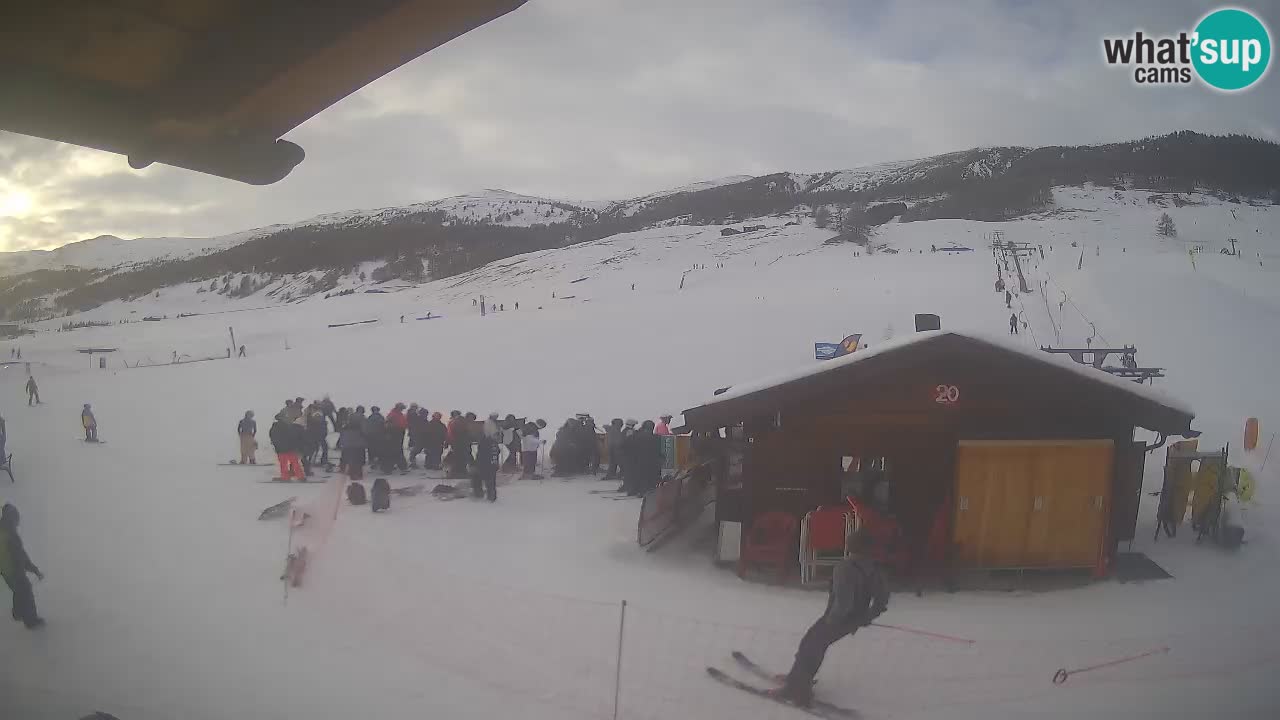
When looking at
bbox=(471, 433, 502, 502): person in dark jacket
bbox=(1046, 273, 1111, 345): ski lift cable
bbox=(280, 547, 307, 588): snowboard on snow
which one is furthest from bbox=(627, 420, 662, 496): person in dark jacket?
bbox=(1046, 273, 1111, 345): ski lift cable

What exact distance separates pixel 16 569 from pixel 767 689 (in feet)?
19.3

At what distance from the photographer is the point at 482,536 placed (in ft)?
30.5

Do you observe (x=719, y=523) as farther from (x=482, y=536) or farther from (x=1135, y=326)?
(x=1135, y=326)

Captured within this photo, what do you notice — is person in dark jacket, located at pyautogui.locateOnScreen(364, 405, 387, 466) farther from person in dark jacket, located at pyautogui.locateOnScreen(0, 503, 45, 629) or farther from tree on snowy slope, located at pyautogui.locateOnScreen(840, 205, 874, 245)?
tree on snowy slope, located at pyautogui.locateOnScreen(840, 205, 874, 245)

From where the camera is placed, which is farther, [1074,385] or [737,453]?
[737,453]

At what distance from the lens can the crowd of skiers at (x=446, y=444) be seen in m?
11.9

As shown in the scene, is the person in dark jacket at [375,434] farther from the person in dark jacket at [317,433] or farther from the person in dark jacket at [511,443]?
the person in dark jacket at [511,443]

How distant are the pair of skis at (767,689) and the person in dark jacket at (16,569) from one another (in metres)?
5.45

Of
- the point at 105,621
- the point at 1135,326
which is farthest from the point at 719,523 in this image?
the point at 1135,326

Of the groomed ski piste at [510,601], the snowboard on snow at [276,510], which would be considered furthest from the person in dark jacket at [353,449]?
the snowboard on snow at [276,510]

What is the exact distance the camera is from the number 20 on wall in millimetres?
7746

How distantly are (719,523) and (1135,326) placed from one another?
17.9m

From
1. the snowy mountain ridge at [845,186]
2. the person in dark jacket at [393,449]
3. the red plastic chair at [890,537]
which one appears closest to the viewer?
the red plastic chair at [890,537]

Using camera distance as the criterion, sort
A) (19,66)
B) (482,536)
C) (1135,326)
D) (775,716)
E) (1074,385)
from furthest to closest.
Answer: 1. (1135,326)
2. (482,536)
3. (1074,385)
4. (775,716)
5. (19,66)
